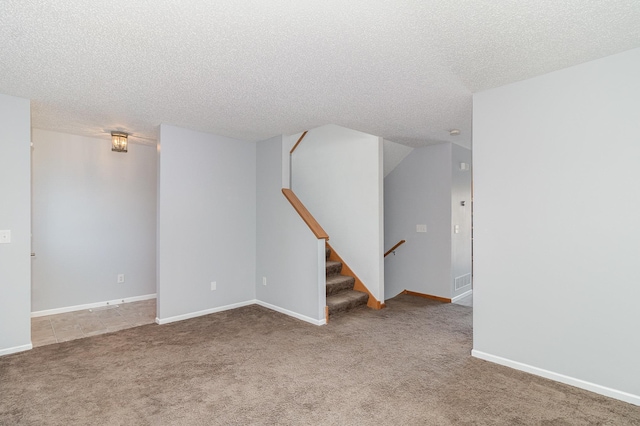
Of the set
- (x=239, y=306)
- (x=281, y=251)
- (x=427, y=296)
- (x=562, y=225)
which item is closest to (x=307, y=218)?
(x=281, y=251)

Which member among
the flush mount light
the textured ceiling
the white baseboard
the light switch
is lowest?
the white baseboard

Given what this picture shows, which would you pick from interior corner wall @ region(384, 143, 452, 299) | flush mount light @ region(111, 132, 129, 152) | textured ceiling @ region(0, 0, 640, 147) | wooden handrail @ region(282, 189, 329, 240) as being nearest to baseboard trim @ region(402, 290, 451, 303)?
interior corner wall @ region(384, 143, 452, 299)

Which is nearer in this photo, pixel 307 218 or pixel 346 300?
pixel 307 218

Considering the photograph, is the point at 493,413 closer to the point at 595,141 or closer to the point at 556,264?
the point at 556,264

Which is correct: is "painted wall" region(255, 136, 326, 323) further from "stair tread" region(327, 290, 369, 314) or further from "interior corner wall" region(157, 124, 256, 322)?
"stair tread" region(327, 290, 369, 314)

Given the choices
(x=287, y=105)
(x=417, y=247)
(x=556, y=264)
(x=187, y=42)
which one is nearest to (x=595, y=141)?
(x=556, y=264)

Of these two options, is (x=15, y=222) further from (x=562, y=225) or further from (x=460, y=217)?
(x=460, y=217)

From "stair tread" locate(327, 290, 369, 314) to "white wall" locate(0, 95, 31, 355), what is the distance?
3.18m

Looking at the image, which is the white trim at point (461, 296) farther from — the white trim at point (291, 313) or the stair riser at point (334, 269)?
the white trim at point (291, 313)

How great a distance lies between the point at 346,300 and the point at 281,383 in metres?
2.04

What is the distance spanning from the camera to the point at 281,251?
4.52 metres

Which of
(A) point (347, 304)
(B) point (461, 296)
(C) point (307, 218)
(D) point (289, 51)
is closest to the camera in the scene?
(D) point (289, 51)

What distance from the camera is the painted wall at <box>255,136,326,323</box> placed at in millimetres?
4035

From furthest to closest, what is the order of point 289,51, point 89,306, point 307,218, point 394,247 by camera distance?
1. point 394,247
2. point 89,306
3. point 307,218
4. point 289,51
